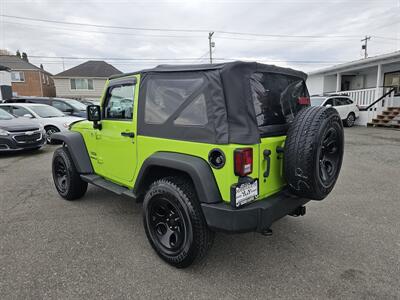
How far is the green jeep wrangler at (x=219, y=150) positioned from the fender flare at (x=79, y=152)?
39.4 inches

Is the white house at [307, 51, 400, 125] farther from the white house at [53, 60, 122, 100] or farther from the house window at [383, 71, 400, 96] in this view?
the white house at [53, 60, 122, 100]

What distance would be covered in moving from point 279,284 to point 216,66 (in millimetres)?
1955

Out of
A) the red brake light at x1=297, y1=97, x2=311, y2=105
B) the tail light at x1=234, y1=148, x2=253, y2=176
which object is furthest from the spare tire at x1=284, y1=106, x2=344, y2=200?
the red brake light at x1=297, y1=97, x2=311, y2=105

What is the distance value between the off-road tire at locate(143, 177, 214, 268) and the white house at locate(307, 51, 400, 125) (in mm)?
14439

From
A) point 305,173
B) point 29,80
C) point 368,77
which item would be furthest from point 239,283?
point 29,80

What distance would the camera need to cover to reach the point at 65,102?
1238 centimetres

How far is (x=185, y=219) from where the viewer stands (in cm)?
230

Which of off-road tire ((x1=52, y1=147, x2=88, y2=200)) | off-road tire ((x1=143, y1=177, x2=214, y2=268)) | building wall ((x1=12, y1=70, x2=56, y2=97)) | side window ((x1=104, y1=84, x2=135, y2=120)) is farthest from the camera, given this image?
building wall ((x1=12, y1=70, x2=56, y2=97))

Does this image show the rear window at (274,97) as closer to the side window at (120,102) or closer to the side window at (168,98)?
the side window at (168,98)

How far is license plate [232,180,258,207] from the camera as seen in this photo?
2.03 metres

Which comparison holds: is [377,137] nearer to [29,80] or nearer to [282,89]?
[282,89]

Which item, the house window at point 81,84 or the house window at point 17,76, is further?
the house window at point 81,84

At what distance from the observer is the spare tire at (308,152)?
2.14 meters

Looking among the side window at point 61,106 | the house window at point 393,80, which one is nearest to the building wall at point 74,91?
the side window at point 61,106
